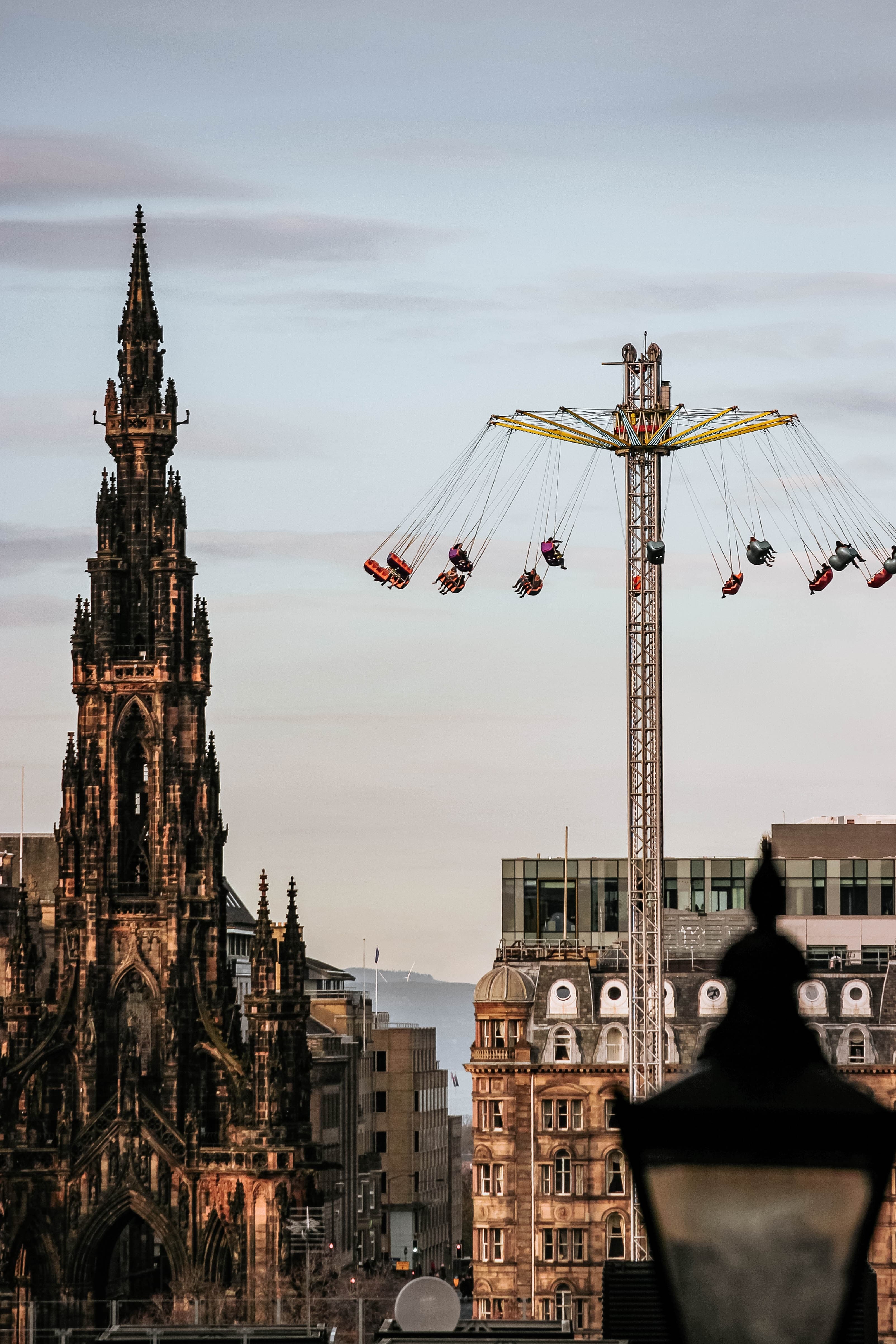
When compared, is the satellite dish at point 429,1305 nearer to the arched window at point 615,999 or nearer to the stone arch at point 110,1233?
the stone arch at point 110,1233

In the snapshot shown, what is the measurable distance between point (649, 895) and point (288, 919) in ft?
64.4

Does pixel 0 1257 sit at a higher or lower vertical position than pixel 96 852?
lower

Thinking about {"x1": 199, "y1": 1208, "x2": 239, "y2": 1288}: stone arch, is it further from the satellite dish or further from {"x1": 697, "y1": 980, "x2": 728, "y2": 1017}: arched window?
the satellite dish

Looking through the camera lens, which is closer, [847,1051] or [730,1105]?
[730,1105]

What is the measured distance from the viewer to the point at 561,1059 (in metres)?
171

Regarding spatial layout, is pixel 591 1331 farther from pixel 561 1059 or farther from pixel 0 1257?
pixel 0 1257

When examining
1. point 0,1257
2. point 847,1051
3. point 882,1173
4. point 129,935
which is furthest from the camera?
point 847,1051

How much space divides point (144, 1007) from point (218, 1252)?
49.1 ft

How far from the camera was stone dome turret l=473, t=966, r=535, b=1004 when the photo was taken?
174 m

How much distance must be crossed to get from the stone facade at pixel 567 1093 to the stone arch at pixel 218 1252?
21186mm

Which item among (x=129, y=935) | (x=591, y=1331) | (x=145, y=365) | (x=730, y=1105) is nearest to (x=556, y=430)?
(x=145, y=365)

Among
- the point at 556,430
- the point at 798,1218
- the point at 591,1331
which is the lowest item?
the point at 591,1331

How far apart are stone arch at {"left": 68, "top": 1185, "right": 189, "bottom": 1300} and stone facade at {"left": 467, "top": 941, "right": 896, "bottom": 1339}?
922 inches

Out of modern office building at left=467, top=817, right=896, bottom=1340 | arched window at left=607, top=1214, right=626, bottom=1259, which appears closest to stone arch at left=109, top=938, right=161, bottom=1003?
modern office building at left=467, top=817, right=896, bottom=1340
